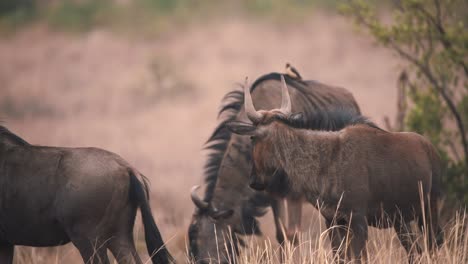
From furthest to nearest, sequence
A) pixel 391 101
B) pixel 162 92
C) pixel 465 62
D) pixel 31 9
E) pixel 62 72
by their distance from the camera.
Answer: pixel 31 9, pixel 62 72, pixel 162 92, pixel 391 101, pixel 465 62

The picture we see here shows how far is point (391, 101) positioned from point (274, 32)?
460 inches

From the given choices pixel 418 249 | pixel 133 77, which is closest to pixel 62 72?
pixel 133 77

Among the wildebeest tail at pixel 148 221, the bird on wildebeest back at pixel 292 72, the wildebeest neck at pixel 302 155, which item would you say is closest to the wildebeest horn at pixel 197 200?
the wildebeest tail at pixel 148 221

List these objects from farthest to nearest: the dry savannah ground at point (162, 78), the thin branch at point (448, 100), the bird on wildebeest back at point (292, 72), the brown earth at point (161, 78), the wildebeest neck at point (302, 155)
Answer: the brown earth at point (161, 78) < the dry savannah ground at point (162, 78) < the bird on wildebeest back at point (292, 72) < the thin branch at point (448, 100) < the wildebeest neck at point (302, 155)

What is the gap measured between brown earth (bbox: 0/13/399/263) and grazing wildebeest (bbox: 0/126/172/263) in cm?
769

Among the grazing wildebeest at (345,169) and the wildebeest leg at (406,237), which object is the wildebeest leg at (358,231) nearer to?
the grazing wildebeest at (345,169)

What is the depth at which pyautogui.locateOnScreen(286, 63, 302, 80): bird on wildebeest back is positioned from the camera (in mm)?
9352

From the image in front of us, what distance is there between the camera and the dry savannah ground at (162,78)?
20.5m

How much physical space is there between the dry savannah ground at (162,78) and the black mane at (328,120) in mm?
7085

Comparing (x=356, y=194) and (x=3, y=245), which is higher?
(x=356, y=194)

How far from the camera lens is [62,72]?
29.2 meters

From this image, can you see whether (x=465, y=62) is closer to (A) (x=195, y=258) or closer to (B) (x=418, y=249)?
(B) (x=418, y=249)

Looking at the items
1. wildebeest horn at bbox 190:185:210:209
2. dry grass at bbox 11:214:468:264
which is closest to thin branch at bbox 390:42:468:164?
dry grass at bbox 11:214:468:264

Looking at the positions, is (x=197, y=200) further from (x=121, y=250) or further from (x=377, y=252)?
(x=377, y=252)
